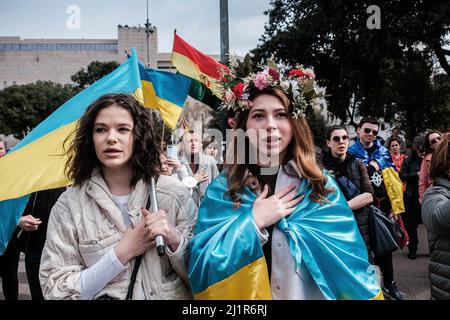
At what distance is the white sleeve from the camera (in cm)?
199

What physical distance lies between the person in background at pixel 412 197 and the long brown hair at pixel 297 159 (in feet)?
19.2

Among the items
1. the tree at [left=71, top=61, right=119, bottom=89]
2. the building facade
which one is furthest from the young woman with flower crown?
the building facade

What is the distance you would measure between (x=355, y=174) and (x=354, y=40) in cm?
1539

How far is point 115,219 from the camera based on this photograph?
2117 millimetres

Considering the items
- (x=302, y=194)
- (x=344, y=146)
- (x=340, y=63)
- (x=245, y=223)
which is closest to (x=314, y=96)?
(x=302, y=194)

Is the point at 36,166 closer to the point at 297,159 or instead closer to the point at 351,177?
the point at 297,159

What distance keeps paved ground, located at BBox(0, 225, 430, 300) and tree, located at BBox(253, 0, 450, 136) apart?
424 inches

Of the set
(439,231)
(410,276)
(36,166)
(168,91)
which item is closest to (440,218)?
(439,231)

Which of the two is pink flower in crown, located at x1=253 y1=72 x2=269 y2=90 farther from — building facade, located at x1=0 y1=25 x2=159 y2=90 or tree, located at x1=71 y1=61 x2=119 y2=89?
building facade, located at x1=0 y1=25 x2=159 y2=90

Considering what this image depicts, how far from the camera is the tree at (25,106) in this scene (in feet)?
Result: 174

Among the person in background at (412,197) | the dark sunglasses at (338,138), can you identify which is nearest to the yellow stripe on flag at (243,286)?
the dark sunglasses at (338,138)

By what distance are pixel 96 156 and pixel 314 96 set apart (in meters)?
1.17

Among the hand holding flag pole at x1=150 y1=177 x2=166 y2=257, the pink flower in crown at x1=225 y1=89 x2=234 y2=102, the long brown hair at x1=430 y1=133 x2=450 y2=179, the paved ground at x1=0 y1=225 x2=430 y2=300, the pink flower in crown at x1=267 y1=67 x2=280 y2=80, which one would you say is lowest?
the paved ground at x1=0 y1=225 x2=430 y2=300

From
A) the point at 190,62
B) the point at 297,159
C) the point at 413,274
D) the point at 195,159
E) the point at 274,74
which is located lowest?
the point at 413,274
